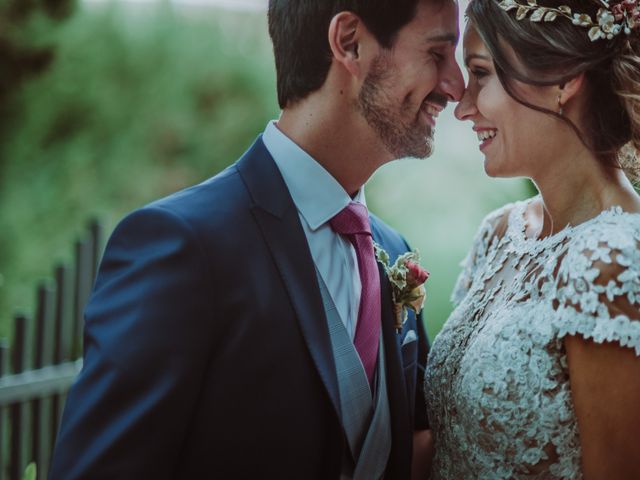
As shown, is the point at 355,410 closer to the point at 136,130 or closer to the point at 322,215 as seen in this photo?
the point at 322,215

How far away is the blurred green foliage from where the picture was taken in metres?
7.90

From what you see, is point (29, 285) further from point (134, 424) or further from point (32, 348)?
point (134, 424)

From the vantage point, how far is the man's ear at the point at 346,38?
2463mm

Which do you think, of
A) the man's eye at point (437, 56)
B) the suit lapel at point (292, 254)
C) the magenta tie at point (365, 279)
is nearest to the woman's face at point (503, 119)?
the man's eye at point (437, 56)

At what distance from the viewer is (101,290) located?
2025mm

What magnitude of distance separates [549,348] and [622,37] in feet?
3.34

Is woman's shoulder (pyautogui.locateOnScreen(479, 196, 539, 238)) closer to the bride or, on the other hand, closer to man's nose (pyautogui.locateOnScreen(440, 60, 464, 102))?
the bride

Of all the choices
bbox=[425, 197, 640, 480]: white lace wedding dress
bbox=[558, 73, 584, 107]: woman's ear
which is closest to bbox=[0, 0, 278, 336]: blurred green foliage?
bbox=[425, 197, 640, 480]: white lace wedding dress

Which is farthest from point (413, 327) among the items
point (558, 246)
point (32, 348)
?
point (32, 348)

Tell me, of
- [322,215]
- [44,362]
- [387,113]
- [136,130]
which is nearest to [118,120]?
[136,130]

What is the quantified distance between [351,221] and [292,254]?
325 mm

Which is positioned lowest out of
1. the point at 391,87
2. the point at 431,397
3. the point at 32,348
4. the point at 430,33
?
the point at 32,348

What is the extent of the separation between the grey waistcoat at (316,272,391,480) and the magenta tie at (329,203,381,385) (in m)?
0.09

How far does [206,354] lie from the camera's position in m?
1.99
